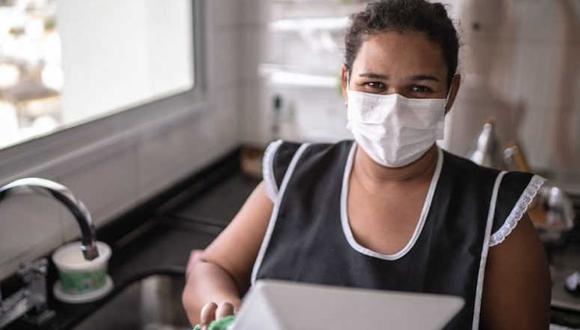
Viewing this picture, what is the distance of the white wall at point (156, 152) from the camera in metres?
1.20

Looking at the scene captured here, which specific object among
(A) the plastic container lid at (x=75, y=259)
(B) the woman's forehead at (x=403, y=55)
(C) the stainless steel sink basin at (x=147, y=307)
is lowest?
(C) the stainless steel sink basin at (x=147, y=307)

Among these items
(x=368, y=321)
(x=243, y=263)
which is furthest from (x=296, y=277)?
(x=368, y=321)

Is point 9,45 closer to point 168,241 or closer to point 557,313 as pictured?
point 168,241

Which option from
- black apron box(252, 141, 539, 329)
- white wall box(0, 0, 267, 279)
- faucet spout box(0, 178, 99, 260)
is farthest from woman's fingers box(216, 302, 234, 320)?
white wall box(0, 0, 267, 279)

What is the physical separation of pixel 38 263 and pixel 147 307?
13.3 inches

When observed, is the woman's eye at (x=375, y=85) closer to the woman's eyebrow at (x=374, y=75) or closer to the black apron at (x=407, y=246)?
the woman's eyebrow at (x=374, y=75)

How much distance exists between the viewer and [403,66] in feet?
3.05

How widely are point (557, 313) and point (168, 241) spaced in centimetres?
90

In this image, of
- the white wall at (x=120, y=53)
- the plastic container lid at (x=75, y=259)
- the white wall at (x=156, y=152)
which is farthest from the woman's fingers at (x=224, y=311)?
the white wall at (x=120, y=53)

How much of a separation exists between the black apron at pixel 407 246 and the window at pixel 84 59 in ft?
1.90

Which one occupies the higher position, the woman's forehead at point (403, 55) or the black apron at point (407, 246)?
the woman's forehead at point (403, 55)

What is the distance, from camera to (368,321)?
2.05ft

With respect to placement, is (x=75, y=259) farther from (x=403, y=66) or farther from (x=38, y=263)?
(x=403, y=66)

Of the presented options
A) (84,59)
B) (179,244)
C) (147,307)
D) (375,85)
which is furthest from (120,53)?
(375,85)
